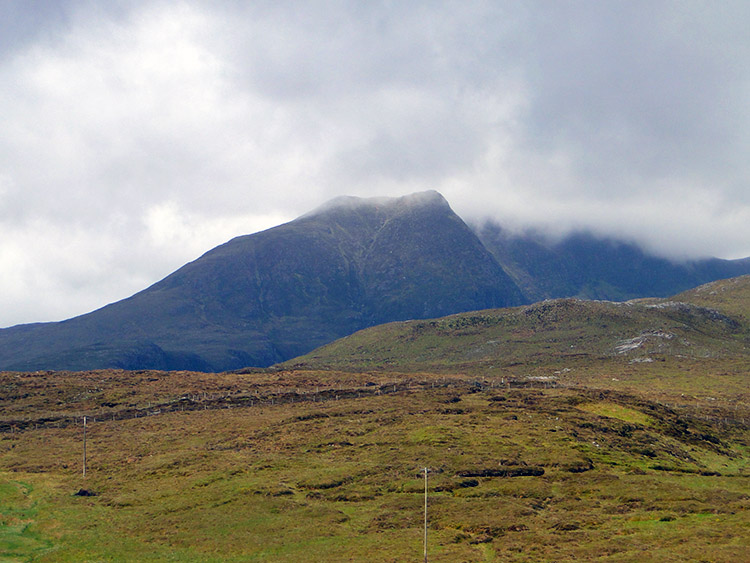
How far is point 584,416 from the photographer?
122000 mm

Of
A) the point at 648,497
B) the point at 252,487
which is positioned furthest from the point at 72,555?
the point at 648,497

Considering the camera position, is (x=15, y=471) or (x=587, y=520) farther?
(x=15, y=471)

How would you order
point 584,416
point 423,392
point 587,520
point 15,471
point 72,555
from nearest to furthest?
point 72,555 < point 587,520 < point 15,471 < point 584,416 < point 423,392

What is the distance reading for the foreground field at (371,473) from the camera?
67.1 meters

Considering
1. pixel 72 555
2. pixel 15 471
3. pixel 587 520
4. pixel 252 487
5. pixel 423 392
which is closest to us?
pixel 72 555

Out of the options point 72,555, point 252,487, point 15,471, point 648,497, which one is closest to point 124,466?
point 15,471

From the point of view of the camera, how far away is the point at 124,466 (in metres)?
100

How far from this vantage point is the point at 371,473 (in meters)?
92.2

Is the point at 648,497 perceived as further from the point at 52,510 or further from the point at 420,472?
the point at 52,510

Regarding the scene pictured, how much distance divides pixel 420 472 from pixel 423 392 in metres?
61.3

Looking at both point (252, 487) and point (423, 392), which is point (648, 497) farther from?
point (423, 392)

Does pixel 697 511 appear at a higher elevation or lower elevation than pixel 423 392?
lower

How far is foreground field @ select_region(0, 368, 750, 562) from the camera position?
2640 inches

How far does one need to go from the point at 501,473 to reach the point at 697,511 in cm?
2513
